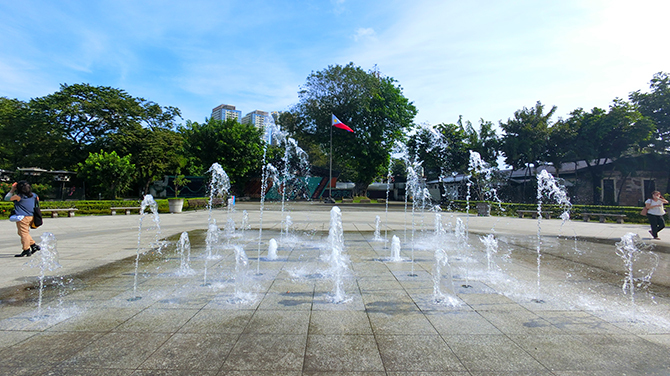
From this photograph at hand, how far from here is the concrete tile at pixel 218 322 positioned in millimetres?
3317

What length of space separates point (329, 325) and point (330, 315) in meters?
0.27

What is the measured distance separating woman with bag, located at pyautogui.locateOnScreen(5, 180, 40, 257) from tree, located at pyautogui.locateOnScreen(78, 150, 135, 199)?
16839mm

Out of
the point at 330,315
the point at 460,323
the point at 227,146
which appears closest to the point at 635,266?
the point at 460,323

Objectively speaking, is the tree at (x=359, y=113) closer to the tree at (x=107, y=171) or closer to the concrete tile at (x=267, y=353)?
the tree at (x=107, y=171)

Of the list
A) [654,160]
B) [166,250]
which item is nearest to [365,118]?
[654,160]

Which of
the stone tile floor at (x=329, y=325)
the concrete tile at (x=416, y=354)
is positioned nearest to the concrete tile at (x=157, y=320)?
the stone tile floor at (x=329, y=325)

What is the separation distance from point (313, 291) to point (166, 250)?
15.3ft

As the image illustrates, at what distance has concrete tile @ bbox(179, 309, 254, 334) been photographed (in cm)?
332

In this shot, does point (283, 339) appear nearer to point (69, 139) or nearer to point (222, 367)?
point (222, 367)

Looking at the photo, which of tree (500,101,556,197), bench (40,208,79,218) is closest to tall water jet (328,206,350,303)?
bench (40,208,79,218)

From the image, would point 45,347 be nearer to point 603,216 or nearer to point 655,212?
point 655,212

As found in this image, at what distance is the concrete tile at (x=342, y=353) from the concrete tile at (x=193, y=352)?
740 mm

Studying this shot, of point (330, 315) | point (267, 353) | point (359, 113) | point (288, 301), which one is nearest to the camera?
point (267, 353)

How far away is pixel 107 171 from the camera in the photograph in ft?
71.6
